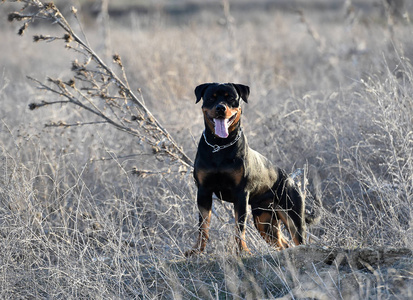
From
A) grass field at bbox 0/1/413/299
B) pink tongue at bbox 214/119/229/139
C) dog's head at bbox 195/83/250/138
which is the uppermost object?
dog's head at bbox 195/83/250/138

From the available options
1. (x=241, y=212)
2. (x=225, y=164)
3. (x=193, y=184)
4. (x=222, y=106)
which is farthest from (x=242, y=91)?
(x=193, y=184)

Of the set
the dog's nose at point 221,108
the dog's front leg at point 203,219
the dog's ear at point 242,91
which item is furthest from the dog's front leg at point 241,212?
the dog's ear at point 242,91

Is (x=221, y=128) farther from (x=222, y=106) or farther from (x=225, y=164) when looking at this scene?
(x=225, y=164)

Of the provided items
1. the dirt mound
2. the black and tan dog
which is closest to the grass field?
the dirt mound

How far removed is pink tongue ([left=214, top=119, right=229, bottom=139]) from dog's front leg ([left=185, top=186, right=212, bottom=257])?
0.43 metres

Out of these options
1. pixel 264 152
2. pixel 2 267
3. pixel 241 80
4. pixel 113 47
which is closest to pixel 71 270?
pixel 2 267

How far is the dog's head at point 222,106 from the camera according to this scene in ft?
13.7

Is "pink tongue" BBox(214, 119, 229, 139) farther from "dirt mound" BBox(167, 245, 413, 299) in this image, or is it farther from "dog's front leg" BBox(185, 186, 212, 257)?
"dirt mound" BBox(167, 245, 413, 299)

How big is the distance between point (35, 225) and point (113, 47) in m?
7.98

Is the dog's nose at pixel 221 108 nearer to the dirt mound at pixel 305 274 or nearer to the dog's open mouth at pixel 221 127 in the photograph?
the dog's open mouth at pixel 221 127

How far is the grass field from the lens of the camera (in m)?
3.70

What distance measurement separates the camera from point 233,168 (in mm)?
4230

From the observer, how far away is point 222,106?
4129 millimetres

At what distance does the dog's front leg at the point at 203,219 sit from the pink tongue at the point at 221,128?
0.43 m
